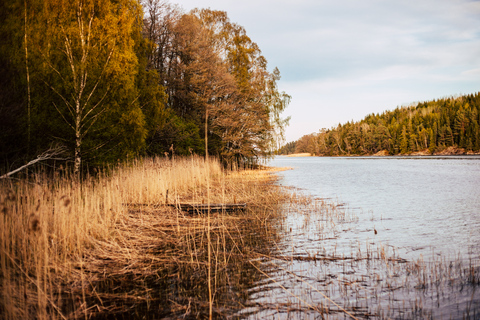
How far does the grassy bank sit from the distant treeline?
87.6 metres

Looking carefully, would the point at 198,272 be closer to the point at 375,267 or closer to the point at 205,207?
the point at 375,267

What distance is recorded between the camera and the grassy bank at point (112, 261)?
151 inches

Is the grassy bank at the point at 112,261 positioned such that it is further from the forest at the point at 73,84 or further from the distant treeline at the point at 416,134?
the distant treeline at the point at 416,134

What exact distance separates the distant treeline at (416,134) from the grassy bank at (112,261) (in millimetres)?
87649

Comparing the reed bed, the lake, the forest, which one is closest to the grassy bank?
the reed bed

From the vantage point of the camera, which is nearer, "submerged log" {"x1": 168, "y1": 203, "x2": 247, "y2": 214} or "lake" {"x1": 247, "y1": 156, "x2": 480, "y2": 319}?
"lake" {"x1": 247, "y1": 156, "x2": 480, "y2": 319}

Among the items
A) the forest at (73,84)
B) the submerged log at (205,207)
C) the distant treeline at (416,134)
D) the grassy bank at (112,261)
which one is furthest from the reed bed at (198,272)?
the distant treeline at (416,134)

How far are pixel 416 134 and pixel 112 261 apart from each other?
111426mm

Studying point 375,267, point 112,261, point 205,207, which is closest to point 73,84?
point 205,207

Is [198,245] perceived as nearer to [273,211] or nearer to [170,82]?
[273,211]

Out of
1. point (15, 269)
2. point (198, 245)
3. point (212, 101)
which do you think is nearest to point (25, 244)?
point (15, 269)

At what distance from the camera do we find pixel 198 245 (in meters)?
6.74

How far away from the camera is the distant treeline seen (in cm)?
8519

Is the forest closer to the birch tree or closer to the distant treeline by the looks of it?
the birch tree
